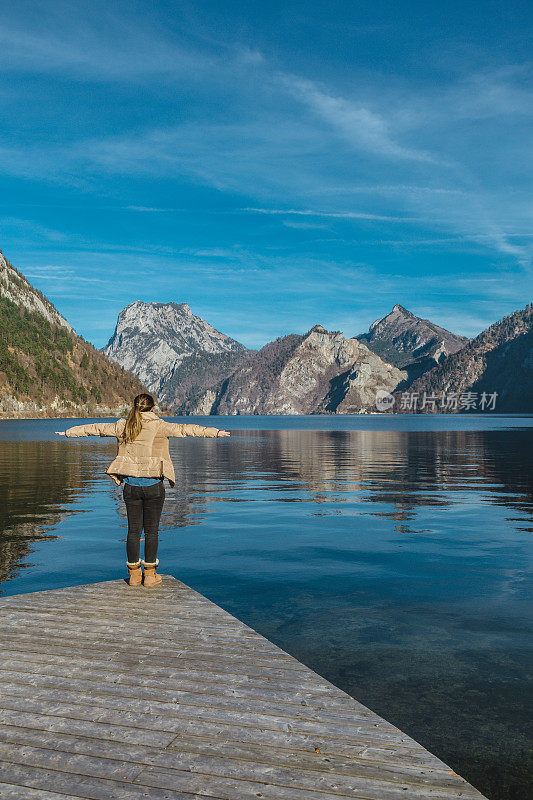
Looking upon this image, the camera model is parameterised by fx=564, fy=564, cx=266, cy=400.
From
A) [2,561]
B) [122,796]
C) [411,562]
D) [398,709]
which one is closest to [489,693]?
[398,709]

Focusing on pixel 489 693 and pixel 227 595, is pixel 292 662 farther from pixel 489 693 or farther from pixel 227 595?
pixel 227 595

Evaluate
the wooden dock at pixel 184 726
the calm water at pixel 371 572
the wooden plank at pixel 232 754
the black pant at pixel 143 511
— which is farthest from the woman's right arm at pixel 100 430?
the wooden plank at pixel 232 754

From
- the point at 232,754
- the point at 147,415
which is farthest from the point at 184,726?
the point at 147,415

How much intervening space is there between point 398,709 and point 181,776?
4504mm

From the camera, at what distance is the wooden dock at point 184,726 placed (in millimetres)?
5105

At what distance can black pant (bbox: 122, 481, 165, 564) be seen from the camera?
11.5m

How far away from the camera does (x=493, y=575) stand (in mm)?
16188

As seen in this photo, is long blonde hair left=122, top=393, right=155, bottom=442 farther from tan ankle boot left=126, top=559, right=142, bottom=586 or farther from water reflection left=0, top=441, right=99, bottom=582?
water reflection left=0, top=441, right=99, bottom=582

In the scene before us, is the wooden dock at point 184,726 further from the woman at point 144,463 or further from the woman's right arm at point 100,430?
the woman's right arm at point 100,430

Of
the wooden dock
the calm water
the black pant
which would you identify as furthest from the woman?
the calm water

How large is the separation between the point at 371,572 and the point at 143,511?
789cm

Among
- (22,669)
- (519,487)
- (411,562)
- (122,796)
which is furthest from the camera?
(519,487)

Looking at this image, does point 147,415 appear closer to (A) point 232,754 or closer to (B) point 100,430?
(B) point 100,430

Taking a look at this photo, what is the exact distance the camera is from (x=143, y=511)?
11719 mm
